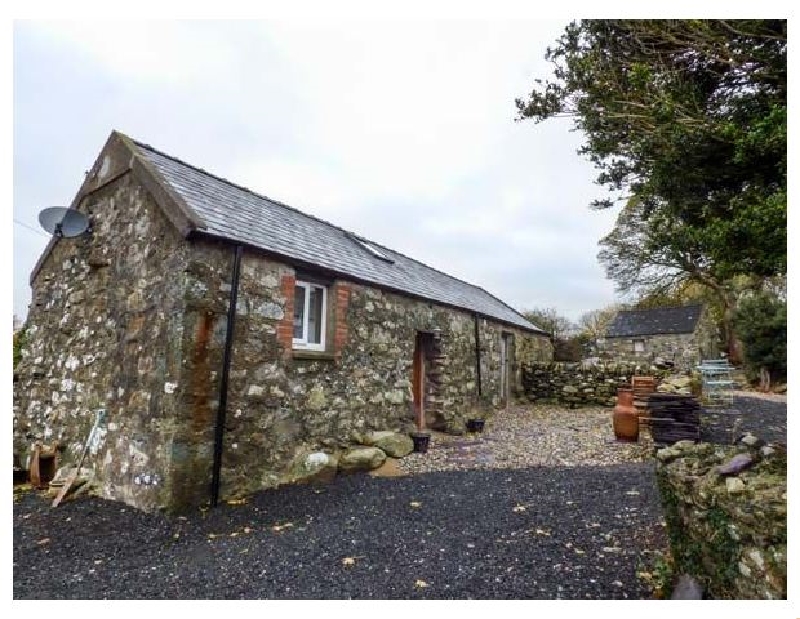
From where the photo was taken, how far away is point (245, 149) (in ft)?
20.0

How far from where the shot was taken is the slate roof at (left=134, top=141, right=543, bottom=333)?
569 centimetres

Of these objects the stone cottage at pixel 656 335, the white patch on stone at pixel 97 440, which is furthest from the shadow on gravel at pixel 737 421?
the stone cottage at pixel 656 335

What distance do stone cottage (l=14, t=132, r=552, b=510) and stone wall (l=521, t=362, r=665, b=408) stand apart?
6.59 meters

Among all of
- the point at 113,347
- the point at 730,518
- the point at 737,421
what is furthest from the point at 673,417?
the point at 113,347

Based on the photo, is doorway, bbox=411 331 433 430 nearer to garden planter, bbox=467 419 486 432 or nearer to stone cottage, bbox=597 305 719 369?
garden planter, bbox=467 419 486 432

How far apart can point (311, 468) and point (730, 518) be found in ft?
14.8

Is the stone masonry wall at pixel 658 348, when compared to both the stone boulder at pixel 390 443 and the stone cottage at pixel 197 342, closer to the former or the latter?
the stone boulder at pixel 390 443

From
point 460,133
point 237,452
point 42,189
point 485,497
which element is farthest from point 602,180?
point 42,189

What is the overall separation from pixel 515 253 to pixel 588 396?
16.9ft

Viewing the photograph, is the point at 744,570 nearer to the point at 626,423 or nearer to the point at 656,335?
the point at 626,423

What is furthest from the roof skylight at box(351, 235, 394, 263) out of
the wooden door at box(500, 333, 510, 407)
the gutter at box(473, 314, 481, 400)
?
the wooden door at box(500, 333, 510, 407)

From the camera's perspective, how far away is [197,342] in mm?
4852

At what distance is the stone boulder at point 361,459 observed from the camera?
6.06 meters

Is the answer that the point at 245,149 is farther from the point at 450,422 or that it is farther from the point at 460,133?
the point at 450,422
